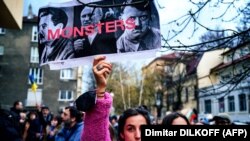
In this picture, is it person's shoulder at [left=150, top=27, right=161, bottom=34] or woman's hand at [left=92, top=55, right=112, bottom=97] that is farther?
person's shoulder at [left=150, top=27, right=161, bottom=34]

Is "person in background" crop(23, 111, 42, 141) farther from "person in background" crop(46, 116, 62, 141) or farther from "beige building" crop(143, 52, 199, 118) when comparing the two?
"beige building" crop(143, 52, 199, 118)

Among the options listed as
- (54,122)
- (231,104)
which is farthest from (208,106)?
(54,122)

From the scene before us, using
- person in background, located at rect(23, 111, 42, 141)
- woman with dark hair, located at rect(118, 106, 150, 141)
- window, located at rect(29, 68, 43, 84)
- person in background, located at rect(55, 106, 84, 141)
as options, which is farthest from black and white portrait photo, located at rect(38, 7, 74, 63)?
window, located at rect(29, 68, 43, 84)

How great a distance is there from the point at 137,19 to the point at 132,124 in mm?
676

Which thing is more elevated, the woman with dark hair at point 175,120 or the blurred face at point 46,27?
the blurred face at point 46,27

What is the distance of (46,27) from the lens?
272 cm

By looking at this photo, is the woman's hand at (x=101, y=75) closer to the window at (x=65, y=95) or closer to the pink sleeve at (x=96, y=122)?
the pink sleeve at (x=96, y=122)

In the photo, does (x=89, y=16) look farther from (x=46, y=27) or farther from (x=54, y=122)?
(x=54, y=122)

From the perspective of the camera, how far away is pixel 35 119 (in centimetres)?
1016

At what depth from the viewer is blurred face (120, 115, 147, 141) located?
2338 mm

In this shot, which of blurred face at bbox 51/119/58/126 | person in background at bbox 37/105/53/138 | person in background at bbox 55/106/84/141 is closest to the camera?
person in background at bbox 55/106/84/141

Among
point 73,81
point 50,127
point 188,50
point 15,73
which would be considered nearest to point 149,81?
point 73,81

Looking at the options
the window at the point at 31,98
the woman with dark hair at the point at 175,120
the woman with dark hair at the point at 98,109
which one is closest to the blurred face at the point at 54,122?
the woman with dark hair at the point at 175,120

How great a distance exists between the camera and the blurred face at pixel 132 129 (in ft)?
7.67
